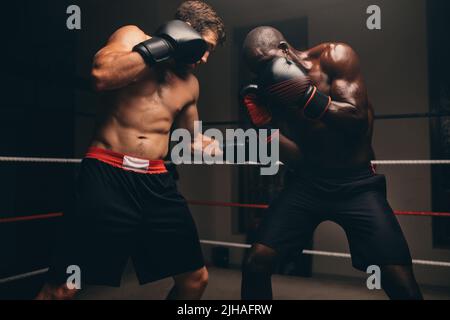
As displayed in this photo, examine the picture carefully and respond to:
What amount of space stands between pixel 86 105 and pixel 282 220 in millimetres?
2052

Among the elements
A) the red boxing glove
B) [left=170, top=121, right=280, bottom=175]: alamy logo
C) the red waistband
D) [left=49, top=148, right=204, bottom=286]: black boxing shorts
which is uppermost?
the red boxing glove

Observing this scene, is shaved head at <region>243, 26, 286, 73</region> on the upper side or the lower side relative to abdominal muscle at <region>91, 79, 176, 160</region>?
upper

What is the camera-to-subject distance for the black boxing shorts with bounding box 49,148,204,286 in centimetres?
144

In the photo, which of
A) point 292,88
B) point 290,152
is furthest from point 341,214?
point 292,88

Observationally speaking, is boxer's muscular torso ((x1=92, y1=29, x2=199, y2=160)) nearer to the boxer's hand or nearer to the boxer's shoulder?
the boxer's hand

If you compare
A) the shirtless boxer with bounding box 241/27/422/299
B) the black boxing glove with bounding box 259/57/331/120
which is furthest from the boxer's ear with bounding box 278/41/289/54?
the black boxing glove with bounding box 259/57/331/120

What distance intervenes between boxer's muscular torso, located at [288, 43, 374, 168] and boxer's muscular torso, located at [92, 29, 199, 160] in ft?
1.94

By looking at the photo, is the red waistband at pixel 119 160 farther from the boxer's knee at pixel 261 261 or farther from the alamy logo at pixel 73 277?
the boxer's knee at pixel 261 261

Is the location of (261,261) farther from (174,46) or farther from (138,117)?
(174,46)

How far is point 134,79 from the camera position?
1.43 meters

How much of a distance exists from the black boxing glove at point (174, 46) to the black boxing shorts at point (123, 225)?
36cm

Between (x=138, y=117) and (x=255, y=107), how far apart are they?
21.7 inches

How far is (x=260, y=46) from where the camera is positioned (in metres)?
1.84

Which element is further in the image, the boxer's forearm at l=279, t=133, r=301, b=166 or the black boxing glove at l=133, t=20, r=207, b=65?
the boxer's forearm at l=279, t=133, r=301, b=166
